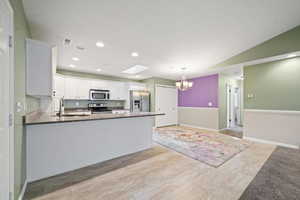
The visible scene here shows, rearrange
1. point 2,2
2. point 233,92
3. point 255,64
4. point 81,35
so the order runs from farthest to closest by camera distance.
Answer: point 233,92
point 255,64
point 81,35
point 2,2

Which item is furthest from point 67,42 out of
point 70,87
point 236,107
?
point 236,107

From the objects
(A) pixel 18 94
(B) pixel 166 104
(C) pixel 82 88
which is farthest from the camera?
(B) pixel 166 104

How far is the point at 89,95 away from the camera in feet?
16.0

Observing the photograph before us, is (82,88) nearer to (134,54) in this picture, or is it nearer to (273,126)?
(134,54)

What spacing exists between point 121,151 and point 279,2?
412 cm

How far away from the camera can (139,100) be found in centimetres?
589

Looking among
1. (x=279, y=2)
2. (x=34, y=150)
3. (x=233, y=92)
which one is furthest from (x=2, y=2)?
(x=233, y=92)

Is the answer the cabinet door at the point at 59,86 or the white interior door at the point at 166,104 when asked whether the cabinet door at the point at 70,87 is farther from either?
the white interior door at the point at 166,104

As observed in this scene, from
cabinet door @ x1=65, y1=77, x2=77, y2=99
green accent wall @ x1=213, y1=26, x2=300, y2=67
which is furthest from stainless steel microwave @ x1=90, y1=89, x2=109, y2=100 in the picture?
green accent wall @ x1=213, y1=26, x2=300, y2=67

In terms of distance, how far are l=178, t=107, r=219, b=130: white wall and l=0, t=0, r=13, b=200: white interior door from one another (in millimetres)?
5779

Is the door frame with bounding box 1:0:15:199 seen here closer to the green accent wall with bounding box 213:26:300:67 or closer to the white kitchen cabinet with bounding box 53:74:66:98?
the white kitchen cabinet with bounding box 53:74:66:98

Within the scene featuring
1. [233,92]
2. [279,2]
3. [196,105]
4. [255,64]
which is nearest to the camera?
[279,2]

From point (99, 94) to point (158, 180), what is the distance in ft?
13.5

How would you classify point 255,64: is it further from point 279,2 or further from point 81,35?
point 81,35
